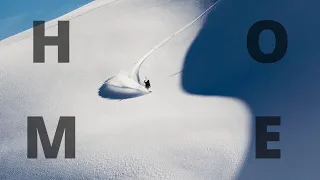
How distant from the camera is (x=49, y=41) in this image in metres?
27.6

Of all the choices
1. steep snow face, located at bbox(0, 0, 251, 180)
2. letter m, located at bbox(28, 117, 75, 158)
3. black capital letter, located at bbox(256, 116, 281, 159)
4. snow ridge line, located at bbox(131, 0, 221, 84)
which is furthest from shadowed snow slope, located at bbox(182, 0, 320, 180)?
letter m, located at bbox(28, 117, 75, 158)

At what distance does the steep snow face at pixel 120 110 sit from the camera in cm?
1680

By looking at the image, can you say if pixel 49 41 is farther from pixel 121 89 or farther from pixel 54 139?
pixel 54 139

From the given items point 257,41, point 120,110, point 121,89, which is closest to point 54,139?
point 120,110

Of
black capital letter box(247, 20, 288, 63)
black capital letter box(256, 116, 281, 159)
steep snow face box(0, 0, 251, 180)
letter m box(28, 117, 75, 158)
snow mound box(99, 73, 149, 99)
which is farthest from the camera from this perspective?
black capital letter box(247, 20, 288, 63)

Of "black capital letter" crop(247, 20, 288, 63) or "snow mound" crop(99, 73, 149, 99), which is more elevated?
"black capital letter" crop(247, 20, 288, 63)

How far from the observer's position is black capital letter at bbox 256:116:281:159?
18109mm

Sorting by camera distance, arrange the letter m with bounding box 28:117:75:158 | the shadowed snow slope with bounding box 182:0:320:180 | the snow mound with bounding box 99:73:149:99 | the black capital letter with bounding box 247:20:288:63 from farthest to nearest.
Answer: the black capital letter with bounding box 247:20:288:63, the snow mound with bounding box 99:73:149:99, the shadowed snow slope with bounding box 182:0:320:180, the letter m with bounding box 28:117:75:158

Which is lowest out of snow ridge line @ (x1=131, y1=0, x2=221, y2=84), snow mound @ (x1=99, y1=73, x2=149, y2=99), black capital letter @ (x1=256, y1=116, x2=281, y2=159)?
black capital letter @ (x1=256, y1=116, x2=281, y2=159)

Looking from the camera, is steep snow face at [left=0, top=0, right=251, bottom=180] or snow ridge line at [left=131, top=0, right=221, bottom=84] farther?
snow ridge line at [left=131, top=0, right=221, bottom=84]

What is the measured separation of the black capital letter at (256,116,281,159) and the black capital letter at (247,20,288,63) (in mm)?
5495

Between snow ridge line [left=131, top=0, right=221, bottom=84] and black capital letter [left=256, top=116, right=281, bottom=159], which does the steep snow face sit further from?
black capital letter [left=256, top=116, right=281, bottom=159]

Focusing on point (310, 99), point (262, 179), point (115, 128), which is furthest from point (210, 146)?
A: point (310, 99)

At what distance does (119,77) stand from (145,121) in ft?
15.2
